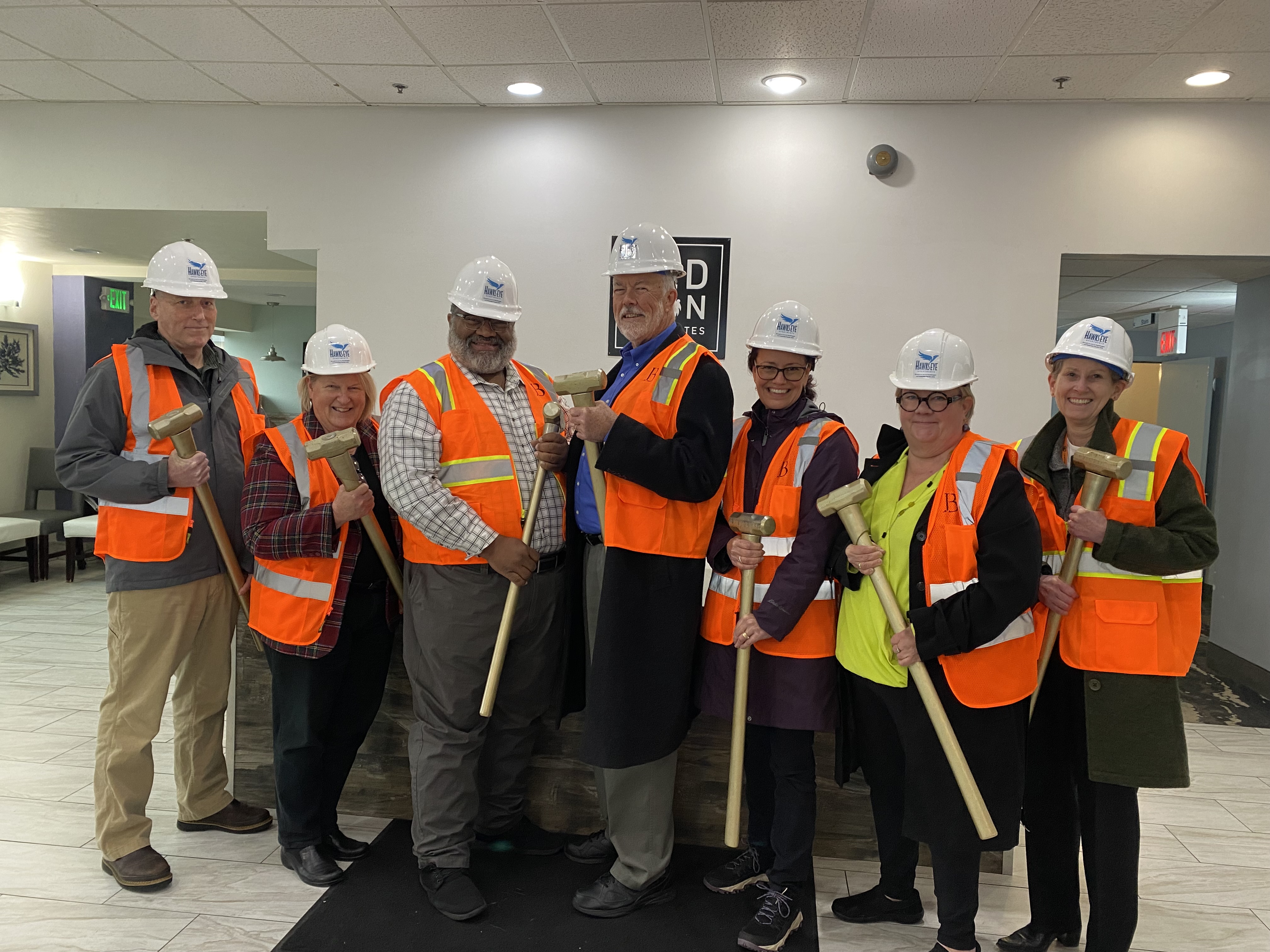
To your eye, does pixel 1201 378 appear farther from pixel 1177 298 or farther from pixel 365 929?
pixel 365 929

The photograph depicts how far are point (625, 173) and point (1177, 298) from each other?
5.07 m

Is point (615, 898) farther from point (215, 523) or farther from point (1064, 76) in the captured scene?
point (1064, 76)

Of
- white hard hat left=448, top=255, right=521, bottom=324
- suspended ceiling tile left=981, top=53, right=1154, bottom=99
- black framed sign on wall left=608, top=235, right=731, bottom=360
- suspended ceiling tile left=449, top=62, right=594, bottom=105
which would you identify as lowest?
white hard hat left=448, top=255, right=521, bottom=324

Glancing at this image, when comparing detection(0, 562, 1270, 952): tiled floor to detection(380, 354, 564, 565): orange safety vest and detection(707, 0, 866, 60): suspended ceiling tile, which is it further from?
detection(707, 0, 866, 60): suspended ceiling tile

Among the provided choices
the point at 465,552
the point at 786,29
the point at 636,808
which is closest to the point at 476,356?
the point at 465,552

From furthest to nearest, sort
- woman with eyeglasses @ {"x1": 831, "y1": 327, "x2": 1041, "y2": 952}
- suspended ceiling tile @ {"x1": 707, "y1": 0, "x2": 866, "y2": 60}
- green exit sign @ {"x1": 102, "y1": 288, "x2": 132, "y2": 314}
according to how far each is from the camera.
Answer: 1. green exit sign @ {"x1": 102, "y1": 288, "x2": 132, "y2": 314}
2. suspended ceiling tile @ {"x1": 707, "y1": 0, "x2": 866, "y2": 60}
3. woman with eyeglasses @ {"x1": 831, "y1": 327, "x2": 1041, "y2": 952}

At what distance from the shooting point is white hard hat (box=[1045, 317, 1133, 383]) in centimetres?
206

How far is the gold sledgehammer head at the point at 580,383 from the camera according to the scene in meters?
2.20

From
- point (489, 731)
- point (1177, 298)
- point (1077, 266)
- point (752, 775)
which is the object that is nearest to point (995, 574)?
point (752, 775)

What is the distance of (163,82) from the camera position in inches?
183

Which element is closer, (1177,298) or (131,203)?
(131,203)

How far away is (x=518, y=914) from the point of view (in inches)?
94.3

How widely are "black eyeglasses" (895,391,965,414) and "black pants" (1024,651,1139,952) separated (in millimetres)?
689

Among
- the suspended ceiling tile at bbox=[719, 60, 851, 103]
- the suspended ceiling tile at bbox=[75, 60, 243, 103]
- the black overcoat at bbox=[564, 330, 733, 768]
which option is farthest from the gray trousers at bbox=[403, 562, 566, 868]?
the suspended ceiling tile at bbox=[75, 60, 243, 103]
